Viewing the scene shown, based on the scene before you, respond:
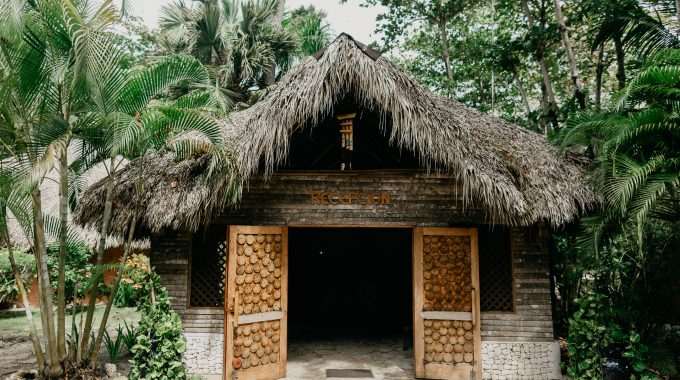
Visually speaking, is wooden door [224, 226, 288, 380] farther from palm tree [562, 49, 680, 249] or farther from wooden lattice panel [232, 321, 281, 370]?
palm tree [562, 49, 680, 249]

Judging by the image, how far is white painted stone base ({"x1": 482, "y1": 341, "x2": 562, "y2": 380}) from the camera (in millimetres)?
5496

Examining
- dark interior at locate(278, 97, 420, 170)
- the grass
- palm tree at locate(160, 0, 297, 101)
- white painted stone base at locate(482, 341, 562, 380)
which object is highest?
palm tree at locate(160, 0, 297, 101)

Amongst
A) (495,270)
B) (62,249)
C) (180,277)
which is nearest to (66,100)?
(62,249)

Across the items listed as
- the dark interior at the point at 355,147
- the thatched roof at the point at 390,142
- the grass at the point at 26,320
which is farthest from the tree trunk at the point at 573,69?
the grass at the point at 26,320

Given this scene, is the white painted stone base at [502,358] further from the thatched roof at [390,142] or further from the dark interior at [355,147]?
the dark interior at [355,147]

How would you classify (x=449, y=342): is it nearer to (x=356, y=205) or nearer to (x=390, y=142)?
(x=356, y=205)

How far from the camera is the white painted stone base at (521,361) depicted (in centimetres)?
550

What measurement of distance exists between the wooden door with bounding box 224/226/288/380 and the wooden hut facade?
0.01 metres

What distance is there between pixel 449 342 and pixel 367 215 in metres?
1.77

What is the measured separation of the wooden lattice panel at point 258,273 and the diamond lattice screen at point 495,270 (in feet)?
8.32

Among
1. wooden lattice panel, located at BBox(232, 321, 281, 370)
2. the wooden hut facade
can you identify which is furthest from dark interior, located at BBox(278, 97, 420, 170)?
wooden lattice panel, located at BBox(232, 321, 281, 370)

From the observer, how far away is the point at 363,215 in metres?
5.68

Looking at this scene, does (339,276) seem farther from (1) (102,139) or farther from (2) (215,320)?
(1) (102,139)

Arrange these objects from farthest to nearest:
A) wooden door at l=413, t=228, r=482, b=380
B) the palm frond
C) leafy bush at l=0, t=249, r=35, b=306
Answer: leafy bush at l=0, t=249, r=35, b=306, wooden door at l=413, t=228, r=482, b=380, the palm frond
